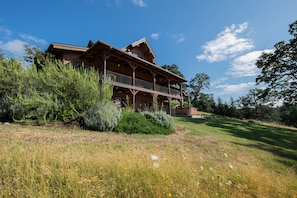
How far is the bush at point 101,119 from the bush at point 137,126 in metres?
0.38

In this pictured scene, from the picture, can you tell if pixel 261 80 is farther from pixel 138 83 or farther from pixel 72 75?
pixel 72 75

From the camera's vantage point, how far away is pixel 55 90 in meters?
8.36

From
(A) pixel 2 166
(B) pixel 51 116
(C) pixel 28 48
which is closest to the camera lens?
(A) pixel 2 166

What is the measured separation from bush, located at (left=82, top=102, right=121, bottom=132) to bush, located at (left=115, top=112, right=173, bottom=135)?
377 mm

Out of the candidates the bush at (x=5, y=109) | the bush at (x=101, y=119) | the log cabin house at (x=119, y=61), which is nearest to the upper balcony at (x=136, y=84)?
the log cabin house at (x=119, y=61)

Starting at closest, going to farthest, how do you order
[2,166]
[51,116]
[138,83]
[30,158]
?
1. [2,166]
2. [30,158]
3. [51,116]
4. [138,83]

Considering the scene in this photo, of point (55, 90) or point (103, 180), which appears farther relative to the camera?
point (55, 90)

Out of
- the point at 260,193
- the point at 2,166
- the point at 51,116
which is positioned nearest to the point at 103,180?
the point at 2,166

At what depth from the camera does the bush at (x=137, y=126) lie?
801cm

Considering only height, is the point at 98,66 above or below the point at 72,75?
above

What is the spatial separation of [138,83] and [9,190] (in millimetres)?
14946

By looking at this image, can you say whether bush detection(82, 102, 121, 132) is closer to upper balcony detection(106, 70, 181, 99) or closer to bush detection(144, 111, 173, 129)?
bush detection(144, 111, 173, 129)

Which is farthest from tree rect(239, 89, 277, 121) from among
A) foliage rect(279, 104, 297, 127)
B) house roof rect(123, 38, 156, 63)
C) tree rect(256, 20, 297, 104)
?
house roof rect(123, 38, 156, 63)

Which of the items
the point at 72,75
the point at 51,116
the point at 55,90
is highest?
the point at 72,75
